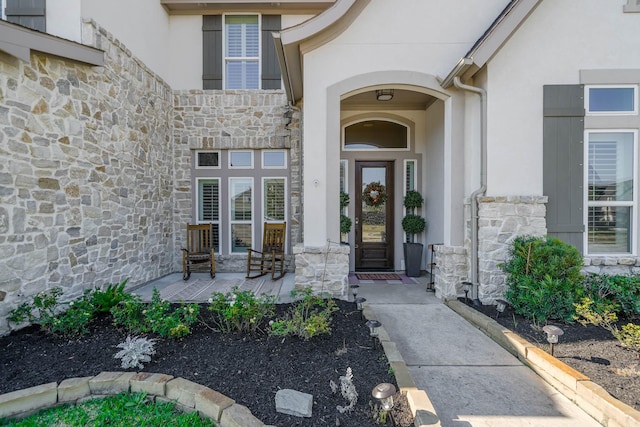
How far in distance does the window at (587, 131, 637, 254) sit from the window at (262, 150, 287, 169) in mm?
4866

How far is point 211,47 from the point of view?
19.9 ft

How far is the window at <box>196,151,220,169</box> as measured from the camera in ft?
20.4

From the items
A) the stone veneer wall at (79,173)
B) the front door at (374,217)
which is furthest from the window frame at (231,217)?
the front door at (374,217)

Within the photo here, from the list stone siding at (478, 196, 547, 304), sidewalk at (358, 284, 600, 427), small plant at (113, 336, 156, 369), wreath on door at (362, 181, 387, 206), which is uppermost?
wreath on door at (362, 181, 387, 206)

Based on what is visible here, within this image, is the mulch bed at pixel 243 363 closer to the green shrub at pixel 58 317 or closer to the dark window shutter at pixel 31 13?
the green shrub at pixel 58 317

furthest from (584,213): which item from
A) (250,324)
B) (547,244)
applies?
(250,324)

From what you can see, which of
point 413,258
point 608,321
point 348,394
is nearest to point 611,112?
point 608,321

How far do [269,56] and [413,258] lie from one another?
4928 millimetres

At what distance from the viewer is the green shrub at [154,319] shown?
9.08 feet

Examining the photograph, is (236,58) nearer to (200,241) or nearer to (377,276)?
(200,241)

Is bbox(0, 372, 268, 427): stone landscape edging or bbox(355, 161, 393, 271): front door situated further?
bbox(355, 161, 393, 271): front door

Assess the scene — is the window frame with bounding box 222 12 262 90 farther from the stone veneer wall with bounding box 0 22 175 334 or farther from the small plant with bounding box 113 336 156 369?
the small plant with bounding box 113 336 156 369

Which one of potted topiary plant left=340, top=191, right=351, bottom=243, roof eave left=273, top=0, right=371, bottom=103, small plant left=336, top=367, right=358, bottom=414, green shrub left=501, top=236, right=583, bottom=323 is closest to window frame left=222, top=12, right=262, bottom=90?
roof eave left=273, top=0, right=371, bottom=103

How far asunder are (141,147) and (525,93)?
588 cm
